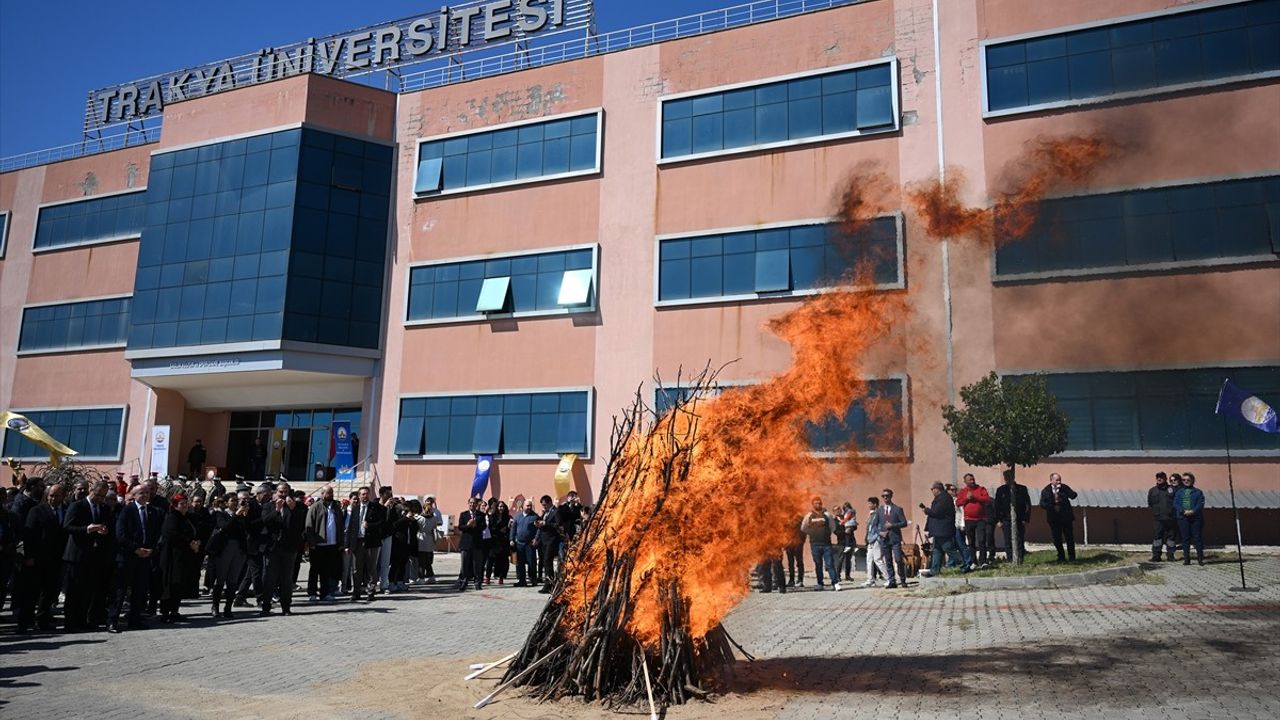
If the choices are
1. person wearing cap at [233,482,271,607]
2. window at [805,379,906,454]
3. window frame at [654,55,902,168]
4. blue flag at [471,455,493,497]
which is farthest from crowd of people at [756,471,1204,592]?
blue flag at [471,455,493,497]

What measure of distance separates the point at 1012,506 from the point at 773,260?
416 inches

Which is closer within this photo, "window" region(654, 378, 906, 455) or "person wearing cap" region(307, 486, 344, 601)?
"person wearing cap" region(307, 486, 344, 601)

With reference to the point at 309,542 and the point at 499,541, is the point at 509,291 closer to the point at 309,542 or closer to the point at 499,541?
the point at 499,541

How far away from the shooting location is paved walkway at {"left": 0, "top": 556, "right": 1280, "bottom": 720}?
8.45 meters

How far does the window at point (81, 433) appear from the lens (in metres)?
35.8

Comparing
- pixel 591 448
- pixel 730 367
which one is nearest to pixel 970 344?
pixel 730 367

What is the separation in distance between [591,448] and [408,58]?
58.3 ft

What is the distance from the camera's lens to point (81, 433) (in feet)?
120

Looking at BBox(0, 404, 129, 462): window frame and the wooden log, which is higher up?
BBox(0, 404, 129, 462): window frame

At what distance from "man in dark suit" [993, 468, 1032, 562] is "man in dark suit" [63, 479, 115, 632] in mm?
16466

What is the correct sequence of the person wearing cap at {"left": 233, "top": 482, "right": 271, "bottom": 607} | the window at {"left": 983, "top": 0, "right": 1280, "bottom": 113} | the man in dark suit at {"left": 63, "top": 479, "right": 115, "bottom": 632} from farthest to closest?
1. the window at {"left": 983, "top": 0, "right": 1280, "bottom": 113}
2. the person wearing cap at {"left": 233, "top": 482, "right": 271, "bottom": 607}
3. the man in dark suit at {"left": 63, "top": 479, "right": 115, "bottom": 632}

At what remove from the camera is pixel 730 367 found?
26.7 meters

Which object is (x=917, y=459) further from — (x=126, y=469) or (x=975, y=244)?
(x=126, y=469)

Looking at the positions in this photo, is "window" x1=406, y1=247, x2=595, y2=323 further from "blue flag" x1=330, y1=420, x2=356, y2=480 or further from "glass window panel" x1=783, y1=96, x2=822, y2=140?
"glass window panel" x1=783, y1=96, x2=822, y2=140
